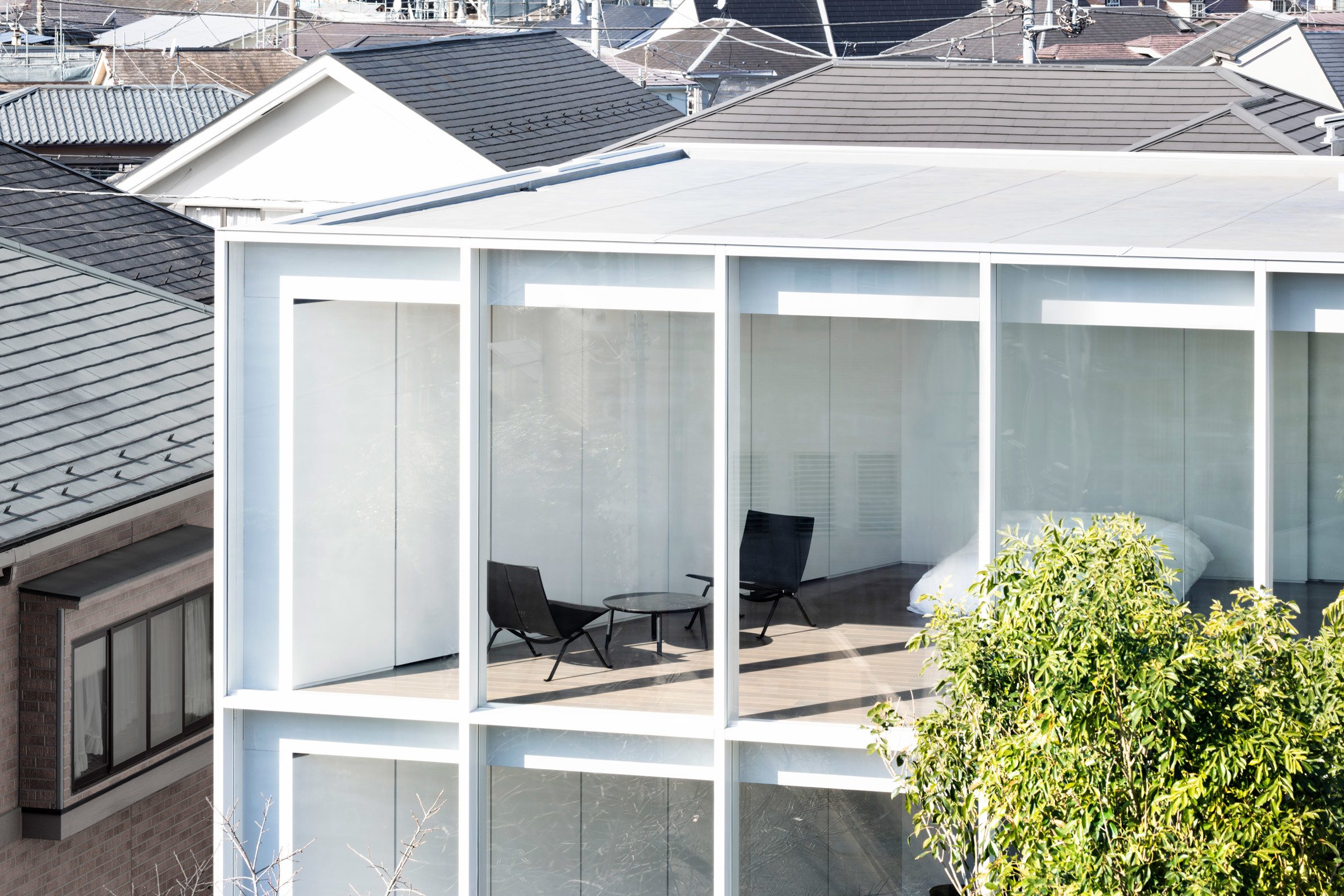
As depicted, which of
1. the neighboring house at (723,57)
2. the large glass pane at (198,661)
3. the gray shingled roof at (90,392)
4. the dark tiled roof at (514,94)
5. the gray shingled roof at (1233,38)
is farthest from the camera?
the neighboring house at (723,57)

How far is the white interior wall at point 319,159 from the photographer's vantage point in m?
23.2

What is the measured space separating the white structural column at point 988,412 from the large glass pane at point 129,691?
20.3ft

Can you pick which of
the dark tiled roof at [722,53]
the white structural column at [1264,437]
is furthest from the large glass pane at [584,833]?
the dark tiled roof at [722,53]

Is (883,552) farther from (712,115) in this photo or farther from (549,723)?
(712,115)

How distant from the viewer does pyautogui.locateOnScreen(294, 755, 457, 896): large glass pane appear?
26.3 ft

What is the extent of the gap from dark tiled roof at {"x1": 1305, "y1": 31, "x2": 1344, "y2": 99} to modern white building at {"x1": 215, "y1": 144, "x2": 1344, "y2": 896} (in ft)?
84.1

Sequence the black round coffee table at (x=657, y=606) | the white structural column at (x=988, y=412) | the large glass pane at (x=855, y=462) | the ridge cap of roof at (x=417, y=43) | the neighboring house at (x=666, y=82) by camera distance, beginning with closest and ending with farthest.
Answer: the white structural column at (x=988, y=412)
the large glass pane at (x=855, y=462)
the black round coffee table at (x=657, y=606)
the ridge cap of roof at (x=417, y=43)
the neighboring house at (x=666, y=82)

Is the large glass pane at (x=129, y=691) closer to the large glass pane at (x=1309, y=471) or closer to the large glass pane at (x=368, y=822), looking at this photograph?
the large glass pane at (x=368, y=822)

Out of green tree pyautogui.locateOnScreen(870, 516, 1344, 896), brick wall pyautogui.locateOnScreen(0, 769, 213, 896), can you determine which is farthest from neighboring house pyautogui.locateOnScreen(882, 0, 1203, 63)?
green tree pyautogui.locateOnScreen(870, 516, 1344, 896)

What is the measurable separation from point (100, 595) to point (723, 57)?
146 feet

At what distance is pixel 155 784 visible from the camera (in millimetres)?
10898

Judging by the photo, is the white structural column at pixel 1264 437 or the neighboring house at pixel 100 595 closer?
the white structural column at pixel 1264 437

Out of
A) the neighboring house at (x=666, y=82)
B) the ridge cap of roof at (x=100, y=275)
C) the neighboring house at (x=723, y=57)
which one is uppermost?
the neighboring house at (x=723, y=57)

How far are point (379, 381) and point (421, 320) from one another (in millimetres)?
395
